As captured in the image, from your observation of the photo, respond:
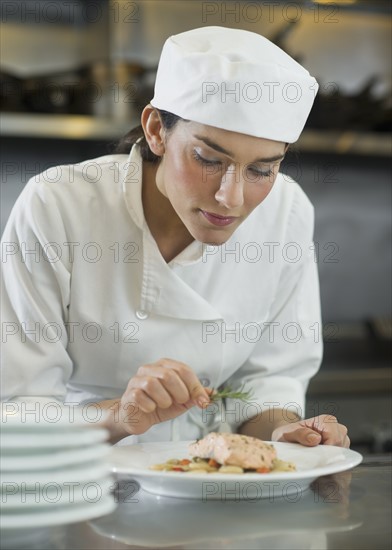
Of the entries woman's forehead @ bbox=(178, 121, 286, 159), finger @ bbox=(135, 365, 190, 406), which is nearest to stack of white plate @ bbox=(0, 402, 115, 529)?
finger @ bbox=(135, 365, 190, 406)

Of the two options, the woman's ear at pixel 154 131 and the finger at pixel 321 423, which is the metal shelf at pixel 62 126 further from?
the finger at pixel 321 423

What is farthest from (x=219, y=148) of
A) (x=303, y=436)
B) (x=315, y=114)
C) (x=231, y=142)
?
(x=315, y=114)

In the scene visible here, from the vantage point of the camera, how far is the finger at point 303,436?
122 cm

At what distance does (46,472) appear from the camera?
76 centimetres

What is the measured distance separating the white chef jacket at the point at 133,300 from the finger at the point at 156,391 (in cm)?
32

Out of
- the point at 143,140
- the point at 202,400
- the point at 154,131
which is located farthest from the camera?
the point at 143,140

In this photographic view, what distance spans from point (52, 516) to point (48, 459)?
1.9 inches

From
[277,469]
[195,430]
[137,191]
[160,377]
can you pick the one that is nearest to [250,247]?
[137,191]

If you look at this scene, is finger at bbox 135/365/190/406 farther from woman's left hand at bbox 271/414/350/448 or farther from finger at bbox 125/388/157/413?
woman's left hand at bbox 271/414/350/448

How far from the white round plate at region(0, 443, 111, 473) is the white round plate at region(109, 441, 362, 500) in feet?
0.61

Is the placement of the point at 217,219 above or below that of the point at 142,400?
above

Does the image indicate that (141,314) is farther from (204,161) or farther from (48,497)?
(48,497)

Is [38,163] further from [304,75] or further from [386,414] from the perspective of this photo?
[304,75]

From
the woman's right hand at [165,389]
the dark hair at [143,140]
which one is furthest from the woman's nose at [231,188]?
the woman's right hand at [165,389]
